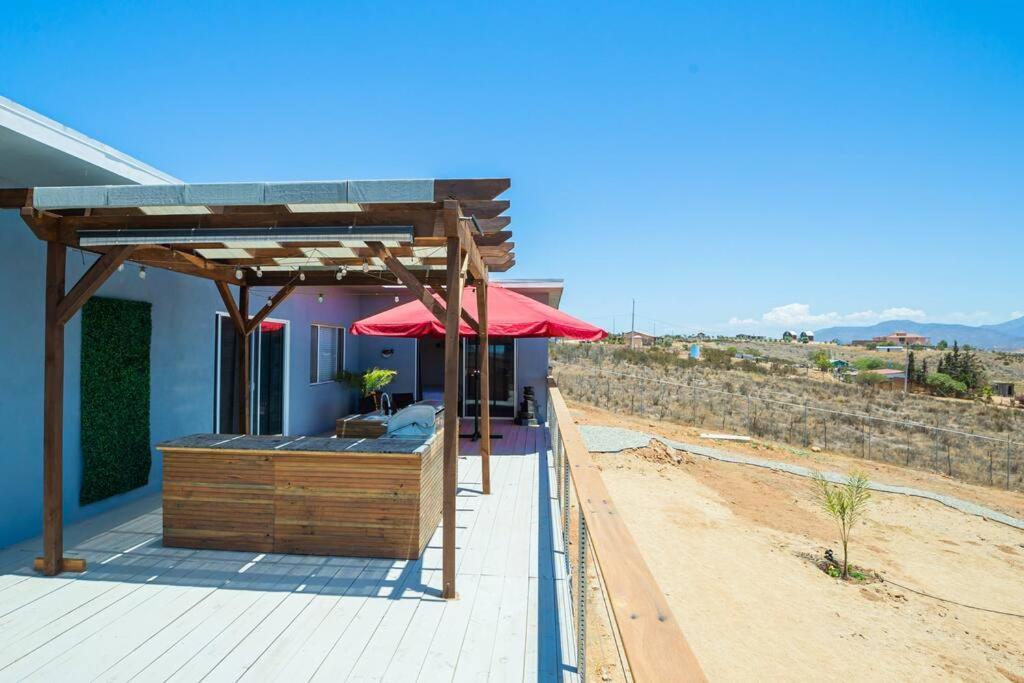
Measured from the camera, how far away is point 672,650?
3.85ft

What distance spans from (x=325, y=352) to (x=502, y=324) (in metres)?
4.24

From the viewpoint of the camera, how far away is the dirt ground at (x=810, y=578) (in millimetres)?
4863

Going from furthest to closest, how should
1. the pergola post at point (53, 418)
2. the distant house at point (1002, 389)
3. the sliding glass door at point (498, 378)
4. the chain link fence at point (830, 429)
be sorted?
the distant house at point (1002, 389) < the chain link fence at point (830, 429) < the sliding glass door at point (498, 378) < the pergola post at point (53, 418)

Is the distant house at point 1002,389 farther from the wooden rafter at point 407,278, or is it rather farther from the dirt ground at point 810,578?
the wooden rafter at point 407,278

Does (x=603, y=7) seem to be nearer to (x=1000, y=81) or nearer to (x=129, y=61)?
(x=129, y=61)

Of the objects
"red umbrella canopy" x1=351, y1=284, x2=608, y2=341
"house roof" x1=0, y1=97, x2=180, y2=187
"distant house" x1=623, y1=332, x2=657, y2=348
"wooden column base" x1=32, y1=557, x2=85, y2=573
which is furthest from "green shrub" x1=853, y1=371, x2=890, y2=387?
"wooden column base" x1=32, y1=557, x2=85, y2=573

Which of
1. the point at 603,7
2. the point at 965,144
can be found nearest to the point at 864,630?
the point at 603,7

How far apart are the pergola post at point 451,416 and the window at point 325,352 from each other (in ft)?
20.2

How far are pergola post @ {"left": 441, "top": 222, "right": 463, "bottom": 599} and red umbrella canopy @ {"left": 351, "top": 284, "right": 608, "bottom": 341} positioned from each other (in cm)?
317

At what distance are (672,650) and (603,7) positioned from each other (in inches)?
381

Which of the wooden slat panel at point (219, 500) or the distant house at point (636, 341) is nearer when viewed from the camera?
the wooden slat panel at point (219, 500)

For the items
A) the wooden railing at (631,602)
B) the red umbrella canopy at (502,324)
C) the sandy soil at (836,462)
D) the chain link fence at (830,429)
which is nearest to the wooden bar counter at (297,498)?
the wooden railing at (631,602)

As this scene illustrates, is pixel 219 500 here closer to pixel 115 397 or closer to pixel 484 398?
pixel 115 397

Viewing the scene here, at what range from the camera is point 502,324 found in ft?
22.4
